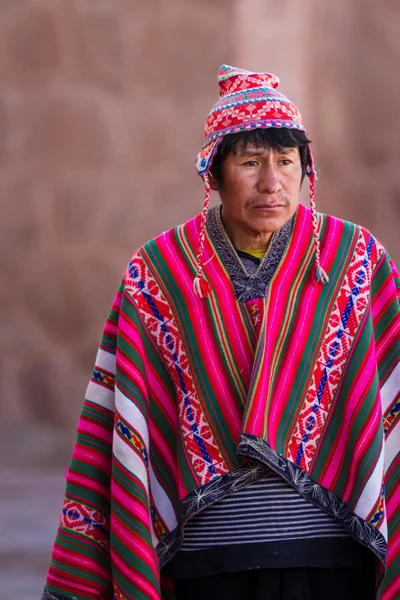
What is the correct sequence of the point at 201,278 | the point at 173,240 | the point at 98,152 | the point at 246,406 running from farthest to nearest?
the point at 98,152 < the point at 173,240 < the point at 201,278 < the point at 246,406

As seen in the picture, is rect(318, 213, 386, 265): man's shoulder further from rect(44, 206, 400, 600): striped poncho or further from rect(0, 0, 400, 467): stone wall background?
rect(0, 0, 400, 467): stone wall background

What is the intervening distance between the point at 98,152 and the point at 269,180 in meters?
3.99

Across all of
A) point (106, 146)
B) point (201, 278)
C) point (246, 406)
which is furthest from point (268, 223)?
point (106, 146)

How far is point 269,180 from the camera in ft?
7.86

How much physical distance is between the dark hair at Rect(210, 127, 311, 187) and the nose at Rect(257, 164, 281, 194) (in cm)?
5

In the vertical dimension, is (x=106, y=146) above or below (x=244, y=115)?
above

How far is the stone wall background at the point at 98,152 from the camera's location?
20.2 feet

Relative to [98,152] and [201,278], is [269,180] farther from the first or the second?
[98,152]

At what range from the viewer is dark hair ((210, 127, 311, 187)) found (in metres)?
2.43

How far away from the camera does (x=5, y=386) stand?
6.38 meters

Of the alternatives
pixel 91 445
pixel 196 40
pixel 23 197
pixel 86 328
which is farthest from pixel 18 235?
pixel 91 445

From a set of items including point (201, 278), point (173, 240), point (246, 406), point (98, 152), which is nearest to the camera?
point (246, 406)

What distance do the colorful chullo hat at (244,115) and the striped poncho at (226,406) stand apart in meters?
0.03

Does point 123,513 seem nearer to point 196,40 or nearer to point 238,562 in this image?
point 238,562
